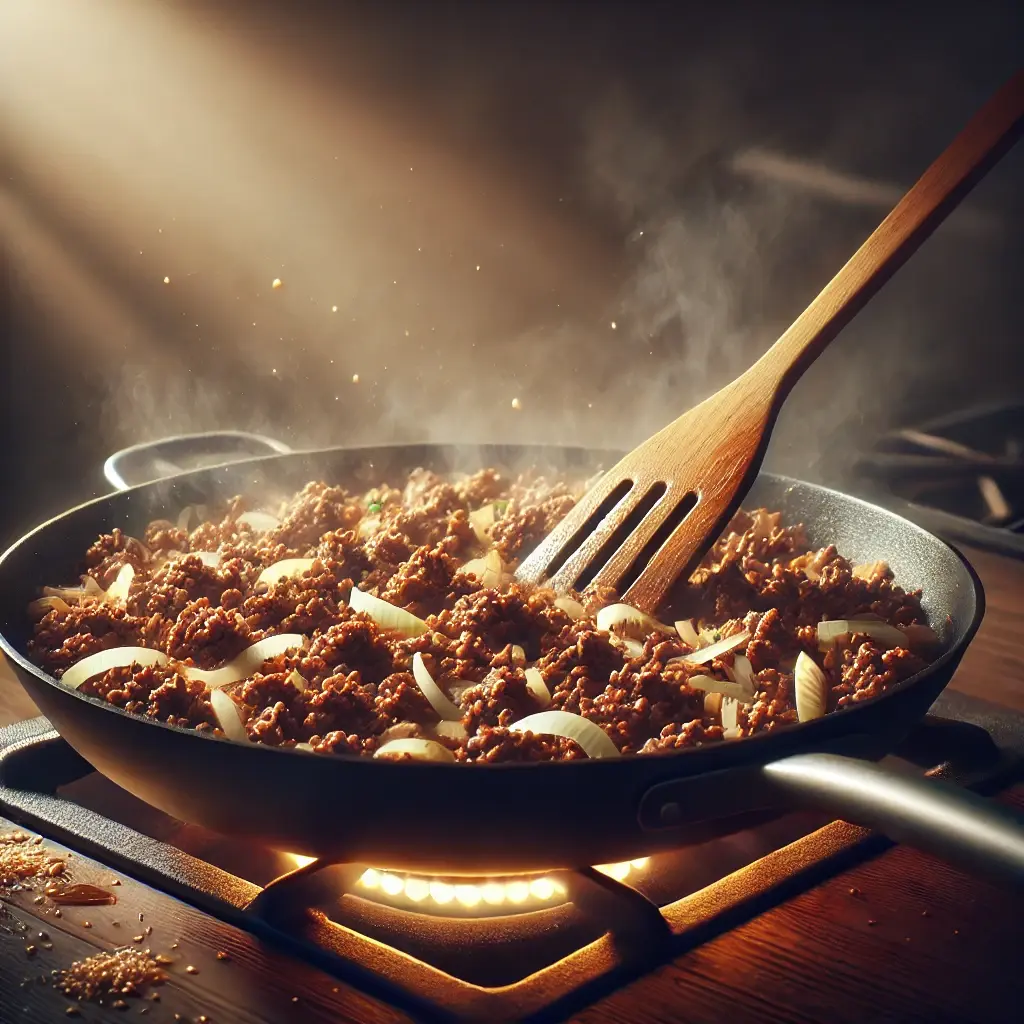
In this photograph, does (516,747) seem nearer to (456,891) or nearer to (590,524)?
(456,891)

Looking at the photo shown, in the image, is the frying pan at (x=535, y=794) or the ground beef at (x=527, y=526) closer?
the frying pan at (x=535, y=794)

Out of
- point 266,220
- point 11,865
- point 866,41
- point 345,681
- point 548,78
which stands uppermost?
point 866,41

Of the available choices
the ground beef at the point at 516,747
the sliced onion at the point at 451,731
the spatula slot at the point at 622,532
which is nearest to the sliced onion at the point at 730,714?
the ground beef at the point at 516,747

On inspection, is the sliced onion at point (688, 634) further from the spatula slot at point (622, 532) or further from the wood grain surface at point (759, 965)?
the wood grain surface at point (759, 965)

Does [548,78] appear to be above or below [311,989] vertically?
above

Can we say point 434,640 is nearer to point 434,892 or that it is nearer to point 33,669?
point 434,892

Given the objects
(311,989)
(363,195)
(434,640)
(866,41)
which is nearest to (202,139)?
(363,195)
